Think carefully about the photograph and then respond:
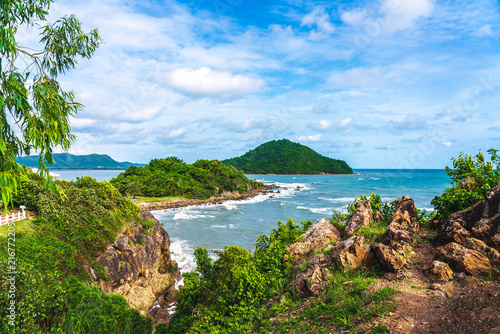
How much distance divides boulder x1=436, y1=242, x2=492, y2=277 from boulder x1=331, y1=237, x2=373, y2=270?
6.77ft

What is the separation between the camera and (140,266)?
15609mm

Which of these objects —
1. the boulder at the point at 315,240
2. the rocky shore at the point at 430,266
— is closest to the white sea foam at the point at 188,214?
the boulder at the point at 315,240

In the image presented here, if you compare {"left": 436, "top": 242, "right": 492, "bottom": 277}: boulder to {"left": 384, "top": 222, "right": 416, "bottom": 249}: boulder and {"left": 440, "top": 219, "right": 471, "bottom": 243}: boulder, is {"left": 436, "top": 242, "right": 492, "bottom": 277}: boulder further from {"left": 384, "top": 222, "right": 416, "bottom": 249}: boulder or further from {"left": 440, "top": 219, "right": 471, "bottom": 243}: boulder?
{"left": 384, "top": 222, "right": 416, "bottom": 249}: boulder

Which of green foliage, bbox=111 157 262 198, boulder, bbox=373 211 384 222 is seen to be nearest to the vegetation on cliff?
boulder, bbox=373 211 384 222

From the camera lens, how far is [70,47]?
19.0ft

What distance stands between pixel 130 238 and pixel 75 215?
11.6 feet

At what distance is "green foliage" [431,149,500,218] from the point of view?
386 inches

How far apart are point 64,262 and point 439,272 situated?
14.2 m

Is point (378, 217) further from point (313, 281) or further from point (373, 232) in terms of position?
point (313, 281)

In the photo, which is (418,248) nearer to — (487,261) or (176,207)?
(487,261)

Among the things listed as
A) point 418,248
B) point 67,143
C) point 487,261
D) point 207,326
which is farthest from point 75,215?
point 487,261

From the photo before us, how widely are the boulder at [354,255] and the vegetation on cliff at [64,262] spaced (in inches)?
314

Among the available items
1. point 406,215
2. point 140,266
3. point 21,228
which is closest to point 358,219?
point 406,215

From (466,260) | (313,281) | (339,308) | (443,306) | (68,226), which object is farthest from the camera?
(68,226)
